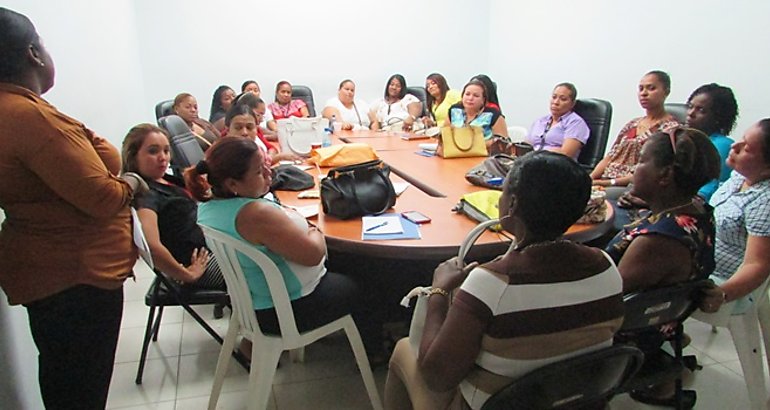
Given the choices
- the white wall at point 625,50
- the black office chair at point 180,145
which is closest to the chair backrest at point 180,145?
the black office chair at point 180,145

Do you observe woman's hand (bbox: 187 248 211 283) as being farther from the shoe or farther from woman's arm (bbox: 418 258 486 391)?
the shoe

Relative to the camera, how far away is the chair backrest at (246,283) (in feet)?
4.82

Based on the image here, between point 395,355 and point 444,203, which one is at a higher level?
point 444,203

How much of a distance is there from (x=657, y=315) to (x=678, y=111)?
2.07m

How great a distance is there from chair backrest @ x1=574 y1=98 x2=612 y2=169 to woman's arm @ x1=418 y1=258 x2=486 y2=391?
260cm

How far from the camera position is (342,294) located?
1.68 metres

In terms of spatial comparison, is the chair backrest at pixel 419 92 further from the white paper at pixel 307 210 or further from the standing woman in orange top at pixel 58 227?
the standing woman in orange top at pixel 58 227

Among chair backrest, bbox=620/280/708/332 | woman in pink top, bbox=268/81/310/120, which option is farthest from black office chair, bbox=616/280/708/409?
woman in pink top, bbox=268/81/310/120

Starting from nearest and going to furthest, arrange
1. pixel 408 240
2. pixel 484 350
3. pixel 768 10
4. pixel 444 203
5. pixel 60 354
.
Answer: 1. pixel 484 350
2. pixel 60 354
3. pixel 408 240
4. pixel 444 203
5. pixel 768 10

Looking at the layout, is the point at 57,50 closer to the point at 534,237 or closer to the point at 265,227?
the point at 265,227

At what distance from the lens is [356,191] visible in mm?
1877

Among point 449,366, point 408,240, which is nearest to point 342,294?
point 408,240

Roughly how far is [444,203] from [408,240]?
481 mm

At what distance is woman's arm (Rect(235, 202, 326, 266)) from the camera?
146cm
